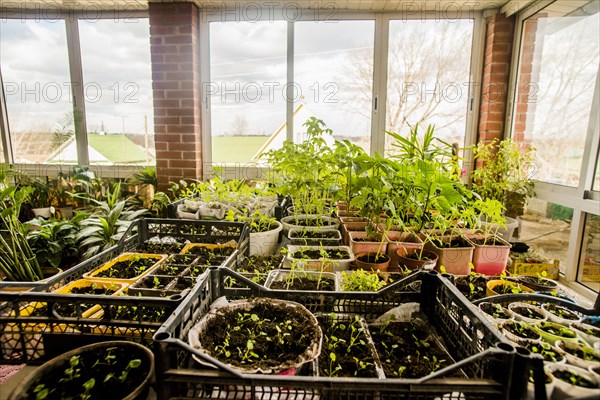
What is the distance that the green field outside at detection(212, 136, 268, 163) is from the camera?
3.31 metres

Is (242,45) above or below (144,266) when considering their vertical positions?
above

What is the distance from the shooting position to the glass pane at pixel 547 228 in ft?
7.36

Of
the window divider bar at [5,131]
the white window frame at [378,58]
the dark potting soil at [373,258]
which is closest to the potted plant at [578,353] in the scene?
the dark potting soil at [373,258]

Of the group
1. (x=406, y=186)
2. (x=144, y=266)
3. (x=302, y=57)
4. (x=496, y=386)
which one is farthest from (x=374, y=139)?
(x=496, y=386)

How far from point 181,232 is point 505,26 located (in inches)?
122

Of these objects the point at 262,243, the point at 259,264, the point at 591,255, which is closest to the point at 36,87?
the point at 262,243

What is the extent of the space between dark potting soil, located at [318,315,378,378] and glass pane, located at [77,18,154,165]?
3.09 m

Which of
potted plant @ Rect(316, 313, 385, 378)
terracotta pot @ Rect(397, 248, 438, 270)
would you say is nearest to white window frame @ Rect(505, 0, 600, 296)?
terracotta pot @ Rect(397, 248, 438, 270)

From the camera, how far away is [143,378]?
78 cm

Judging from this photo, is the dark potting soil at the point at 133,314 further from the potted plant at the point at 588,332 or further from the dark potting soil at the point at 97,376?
the potted plant at the point at 588,332

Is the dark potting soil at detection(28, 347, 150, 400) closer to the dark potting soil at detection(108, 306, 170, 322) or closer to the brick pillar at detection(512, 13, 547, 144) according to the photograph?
the dark potting soil at detection(108, 306, 170, 322)

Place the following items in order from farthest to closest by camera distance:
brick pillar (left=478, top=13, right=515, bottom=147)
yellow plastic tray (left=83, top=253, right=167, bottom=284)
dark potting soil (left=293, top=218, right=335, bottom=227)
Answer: brick pillar (left=478, top=13, right=515, bottom=147)
dark potting soil (left=293, top=218, right=335, bottom=227)
yellow plastic tray (left=83, top=253, right=167, bottom=284)

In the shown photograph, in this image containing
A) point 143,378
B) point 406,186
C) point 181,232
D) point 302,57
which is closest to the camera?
point 143,378

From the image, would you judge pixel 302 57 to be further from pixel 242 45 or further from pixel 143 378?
pixel 143 378
